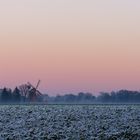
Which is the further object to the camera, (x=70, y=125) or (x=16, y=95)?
(x=16, y=95)

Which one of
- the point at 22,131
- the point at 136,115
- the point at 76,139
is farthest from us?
the point at 136,115

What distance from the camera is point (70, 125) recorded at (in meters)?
38.6

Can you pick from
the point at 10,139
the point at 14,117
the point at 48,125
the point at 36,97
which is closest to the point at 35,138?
the point at 10,139

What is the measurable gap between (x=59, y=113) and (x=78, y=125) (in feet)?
29.1

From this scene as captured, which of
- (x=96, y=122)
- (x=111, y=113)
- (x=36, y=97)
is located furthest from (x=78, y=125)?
(x=36, y=97)

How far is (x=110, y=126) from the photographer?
37531 millimetres

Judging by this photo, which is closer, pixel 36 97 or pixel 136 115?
pixel 136 115

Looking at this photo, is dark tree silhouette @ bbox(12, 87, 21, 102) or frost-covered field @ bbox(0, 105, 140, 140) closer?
frost-covered field @ bbox(0, 105, 140, 140)

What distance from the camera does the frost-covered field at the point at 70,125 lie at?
33.7 metres

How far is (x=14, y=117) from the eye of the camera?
149 feet

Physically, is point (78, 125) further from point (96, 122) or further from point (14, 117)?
point (14, 117)

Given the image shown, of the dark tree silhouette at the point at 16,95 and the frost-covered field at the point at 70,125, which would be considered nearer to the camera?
the frost-covered field at the point at 70,125

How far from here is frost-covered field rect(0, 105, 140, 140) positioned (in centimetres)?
3372

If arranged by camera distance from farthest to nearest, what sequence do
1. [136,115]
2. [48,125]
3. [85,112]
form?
Answer: [85,112], [136,115], [48,125]
